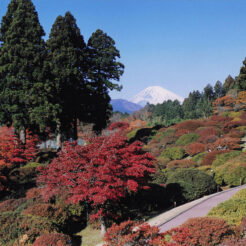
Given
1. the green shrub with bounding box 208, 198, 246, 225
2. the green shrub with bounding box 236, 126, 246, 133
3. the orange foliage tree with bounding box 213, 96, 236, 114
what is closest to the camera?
the green shrub with bounding box 208, 198, 246, 225

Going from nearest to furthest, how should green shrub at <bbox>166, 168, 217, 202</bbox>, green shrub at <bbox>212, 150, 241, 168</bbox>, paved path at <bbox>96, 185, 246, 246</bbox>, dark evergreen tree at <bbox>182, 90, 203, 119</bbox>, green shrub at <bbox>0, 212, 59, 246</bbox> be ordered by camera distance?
green shrub at <bbox>0, 212, 59, 246</bbox>, paved path at <bbox>96, 185, 246, 246</bbox>, green shrub at <bbox>166, 168, 217, 202</bbox>, green shrub at <bbox>212, 150, 241, 168</bbox>, dark evergreen tree at <bbox>182, 90, 203, 119</bbox>

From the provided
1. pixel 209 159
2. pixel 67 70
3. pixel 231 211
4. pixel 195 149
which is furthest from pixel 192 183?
pixel 67 70

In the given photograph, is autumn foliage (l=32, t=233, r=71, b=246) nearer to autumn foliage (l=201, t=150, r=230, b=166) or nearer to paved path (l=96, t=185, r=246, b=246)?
paved path (l=96, t=185, r=246, b=246)

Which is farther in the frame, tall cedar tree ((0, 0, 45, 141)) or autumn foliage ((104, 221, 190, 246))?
tall cedar tree ((0, 0, 45, 141))

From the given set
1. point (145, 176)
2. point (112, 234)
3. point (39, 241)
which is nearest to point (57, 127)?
point (145, 176)

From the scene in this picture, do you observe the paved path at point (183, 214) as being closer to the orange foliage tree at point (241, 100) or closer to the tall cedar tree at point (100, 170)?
the tall cedar tree at point (100, 170)

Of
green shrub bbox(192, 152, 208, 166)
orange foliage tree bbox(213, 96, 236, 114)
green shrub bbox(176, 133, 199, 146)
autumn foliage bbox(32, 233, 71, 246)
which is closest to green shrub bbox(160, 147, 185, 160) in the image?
green shrub bbox(192, 152, 208, 166)

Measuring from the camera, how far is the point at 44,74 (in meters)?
23.8

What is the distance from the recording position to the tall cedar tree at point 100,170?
10.9 metres

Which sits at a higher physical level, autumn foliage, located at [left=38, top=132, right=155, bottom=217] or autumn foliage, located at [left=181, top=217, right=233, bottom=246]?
autumn foliage, located at [left=38, top=132, right=155, bottom=217]

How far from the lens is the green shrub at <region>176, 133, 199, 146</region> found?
35.3m

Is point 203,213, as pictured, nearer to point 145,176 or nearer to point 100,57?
point 145,176

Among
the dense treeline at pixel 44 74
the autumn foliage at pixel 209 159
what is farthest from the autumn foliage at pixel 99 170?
the autumn foliage at pixel 209 159

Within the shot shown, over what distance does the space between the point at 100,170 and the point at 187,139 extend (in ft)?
86.0
